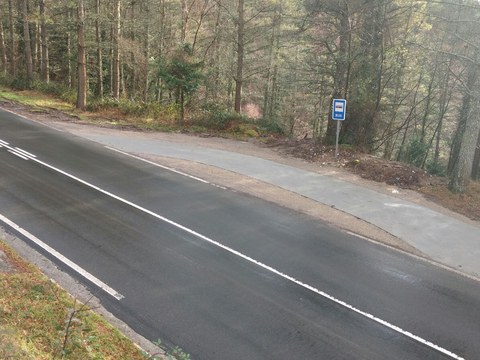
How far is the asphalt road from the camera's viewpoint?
6.39 meters

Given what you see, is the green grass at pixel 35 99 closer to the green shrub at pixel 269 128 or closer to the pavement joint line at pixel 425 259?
the green shrub at pixel 269 128

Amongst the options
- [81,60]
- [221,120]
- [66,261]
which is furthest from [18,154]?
[81,60]

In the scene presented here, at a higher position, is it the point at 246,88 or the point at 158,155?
the point at 246,88

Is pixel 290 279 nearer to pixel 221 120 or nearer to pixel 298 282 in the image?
pixel 298 282

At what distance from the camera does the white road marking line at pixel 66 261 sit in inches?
284

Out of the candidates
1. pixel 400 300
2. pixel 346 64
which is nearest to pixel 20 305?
pixel 400 300

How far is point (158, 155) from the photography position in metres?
16.7

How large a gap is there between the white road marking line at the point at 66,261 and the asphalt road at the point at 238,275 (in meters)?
0.05

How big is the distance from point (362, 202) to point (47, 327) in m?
9.81

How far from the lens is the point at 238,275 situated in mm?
8023

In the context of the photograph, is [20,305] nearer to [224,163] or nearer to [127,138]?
[224,163]

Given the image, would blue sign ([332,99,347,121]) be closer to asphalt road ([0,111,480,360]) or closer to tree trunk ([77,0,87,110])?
asphalt road ([0,111,480,360])

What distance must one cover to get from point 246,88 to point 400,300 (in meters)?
35.1

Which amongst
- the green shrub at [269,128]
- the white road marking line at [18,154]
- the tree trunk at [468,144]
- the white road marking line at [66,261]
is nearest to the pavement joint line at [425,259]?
the tree trunk at [468,144]
